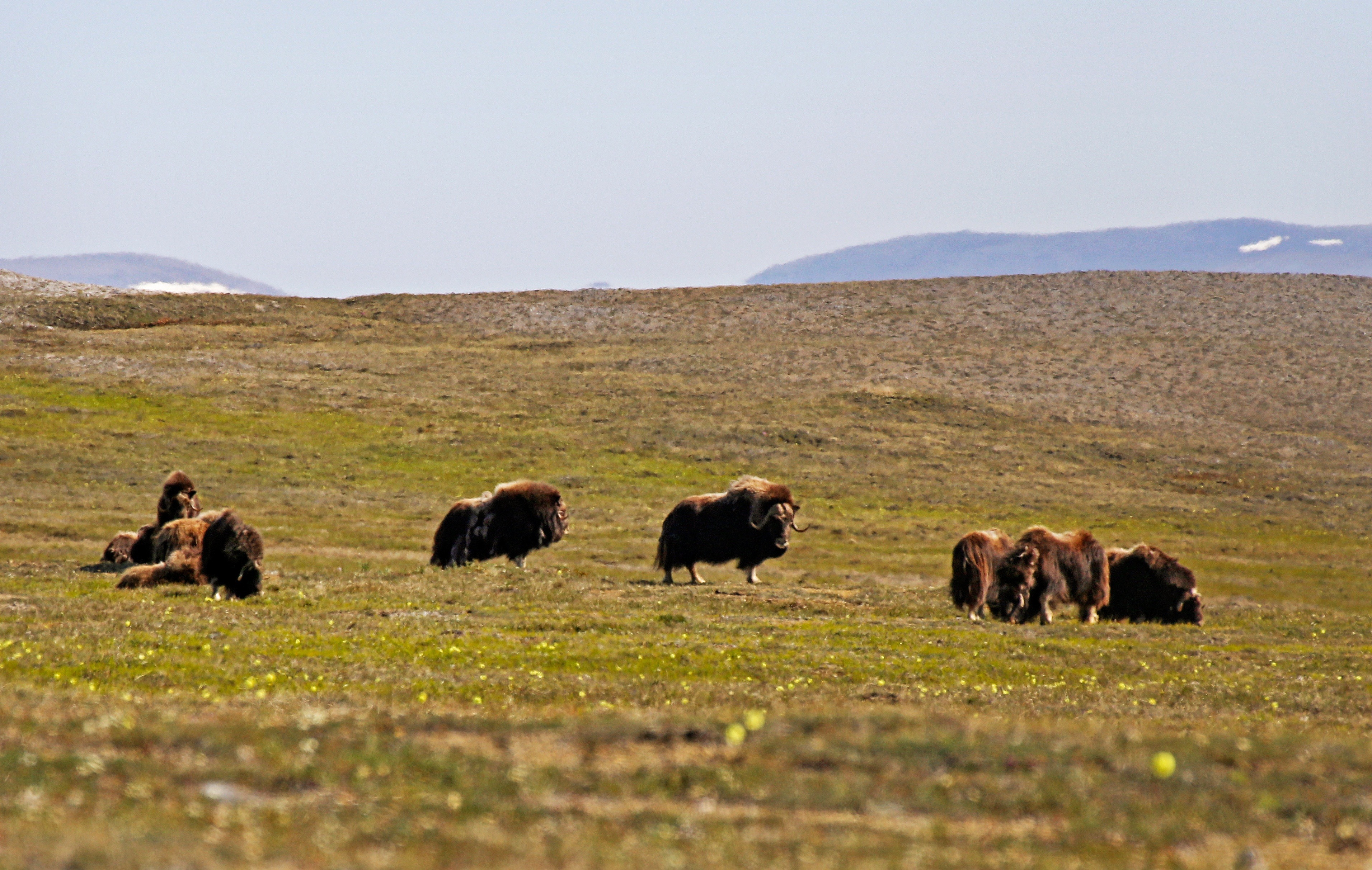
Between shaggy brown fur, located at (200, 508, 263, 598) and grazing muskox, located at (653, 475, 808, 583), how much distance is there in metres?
11.4

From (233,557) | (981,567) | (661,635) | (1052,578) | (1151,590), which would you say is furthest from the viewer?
(1151,590)

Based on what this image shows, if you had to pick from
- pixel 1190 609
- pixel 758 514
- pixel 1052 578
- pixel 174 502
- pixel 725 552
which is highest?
pixel 174 502

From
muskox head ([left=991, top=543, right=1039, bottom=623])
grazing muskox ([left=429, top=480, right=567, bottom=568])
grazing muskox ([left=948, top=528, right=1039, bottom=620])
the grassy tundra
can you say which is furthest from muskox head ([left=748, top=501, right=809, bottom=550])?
muskox head ([left=991, top=543, right=1039, bottom=623])

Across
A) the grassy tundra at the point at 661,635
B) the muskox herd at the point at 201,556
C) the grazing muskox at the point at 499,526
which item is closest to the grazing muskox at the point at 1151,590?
the grassy tundra at the point at 661,635

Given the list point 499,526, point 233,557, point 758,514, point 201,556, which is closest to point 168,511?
point 201,556

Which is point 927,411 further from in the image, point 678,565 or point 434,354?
point 678,565

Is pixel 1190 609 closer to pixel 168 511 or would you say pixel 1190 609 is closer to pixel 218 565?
pixel 218 565

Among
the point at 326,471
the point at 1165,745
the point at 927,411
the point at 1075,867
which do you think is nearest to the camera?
the point at 1075,867

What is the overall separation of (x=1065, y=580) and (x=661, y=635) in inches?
417

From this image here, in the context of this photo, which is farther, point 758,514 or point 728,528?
point 728,528

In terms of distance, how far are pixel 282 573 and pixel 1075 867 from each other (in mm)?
24506

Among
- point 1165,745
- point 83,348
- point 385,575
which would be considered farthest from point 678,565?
point 83,348

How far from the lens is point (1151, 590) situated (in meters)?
26.8

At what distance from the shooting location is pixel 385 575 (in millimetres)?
26281
